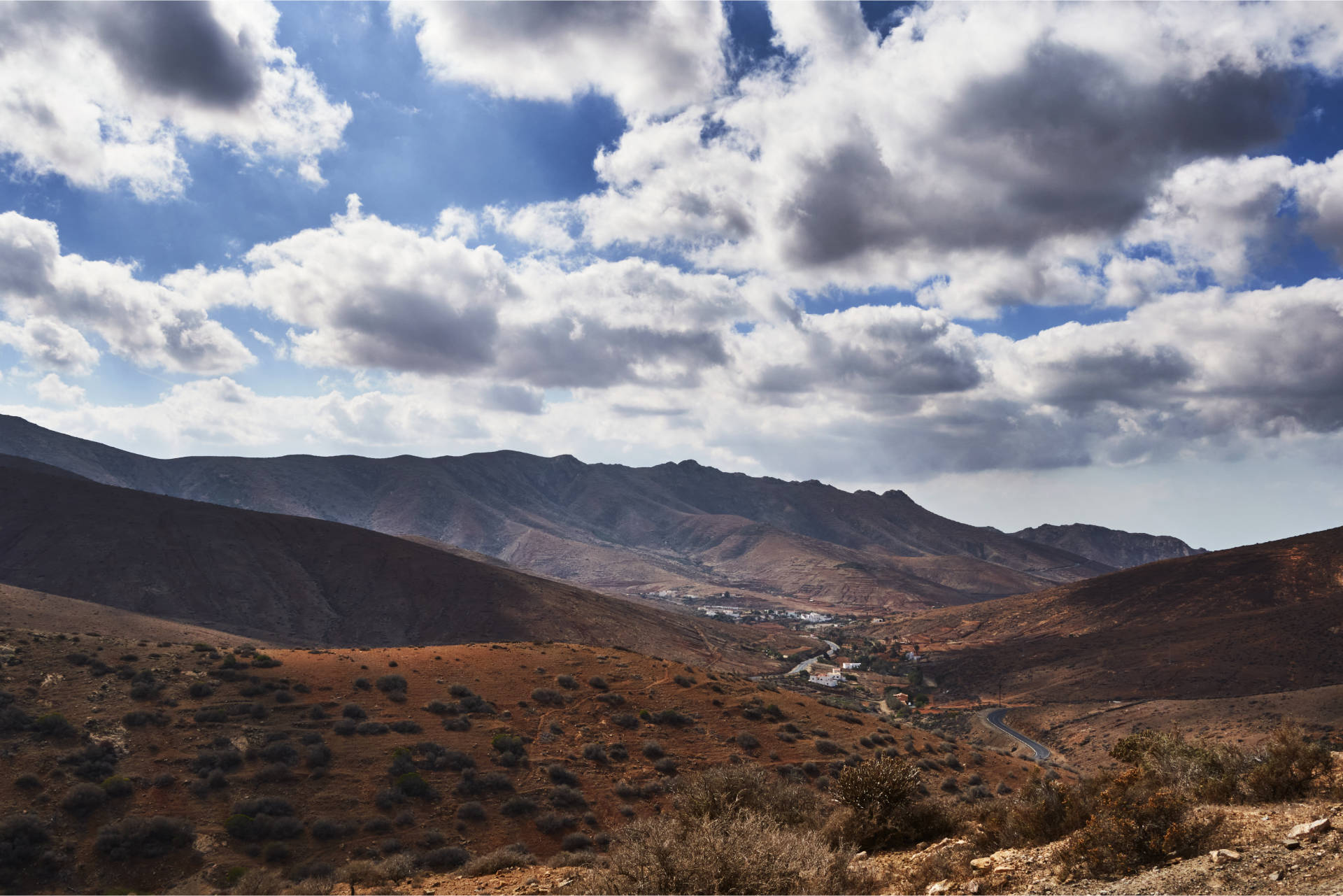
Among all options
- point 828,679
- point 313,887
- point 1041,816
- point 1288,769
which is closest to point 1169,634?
point 828,679

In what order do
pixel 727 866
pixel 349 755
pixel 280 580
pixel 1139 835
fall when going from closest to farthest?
→ pixel 727 866, pixel 1139 835, pixel 349 755, pixel 280 580

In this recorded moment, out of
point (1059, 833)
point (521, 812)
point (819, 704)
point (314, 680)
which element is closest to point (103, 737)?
point (314, 680)

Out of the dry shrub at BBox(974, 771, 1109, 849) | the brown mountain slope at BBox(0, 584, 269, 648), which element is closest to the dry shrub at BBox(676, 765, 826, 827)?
the dry shrub at BBox(974, 771, 1109, 849)

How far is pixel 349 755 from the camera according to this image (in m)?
27.7

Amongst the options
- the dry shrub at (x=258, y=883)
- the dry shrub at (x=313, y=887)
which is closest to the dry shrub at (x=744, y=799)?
the dry shrub at (x=313, y=887)

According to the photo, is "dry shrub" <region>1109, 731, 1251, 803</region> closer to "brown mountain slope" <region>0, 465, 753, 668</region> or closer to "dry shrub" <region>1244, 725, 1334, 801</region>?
"dry shrub" <region>1244, 725, 1334, 801</region>

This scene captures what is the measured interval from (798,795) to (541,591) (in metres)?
92.5

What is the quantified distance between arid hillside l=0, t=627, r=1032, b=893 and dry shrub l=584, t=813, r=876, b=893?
8.56 metres

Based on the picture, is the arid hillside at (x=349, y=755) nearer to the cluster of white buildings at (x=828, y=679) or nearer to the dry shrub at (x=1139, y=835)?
the dry shrub at (x=1139, y=835)

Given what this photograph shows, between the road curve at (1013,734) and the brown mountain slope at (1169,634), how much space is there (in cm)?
843

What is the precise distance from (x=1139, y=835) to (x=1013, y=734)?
66.9m

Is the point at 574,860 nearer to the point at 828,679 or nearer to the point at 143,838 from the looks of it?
the point at 143,838

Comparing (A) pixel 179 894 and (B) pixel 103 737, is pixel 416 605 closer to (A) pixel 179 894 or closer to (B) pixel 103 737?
(B) pixel 103 737

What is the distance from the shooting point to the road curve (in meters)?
59.7
